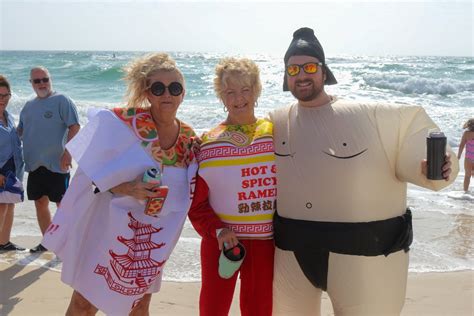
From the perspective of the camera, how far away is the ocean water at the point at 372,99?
17.0 ft

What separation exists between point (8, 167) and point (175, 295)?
1983 millimetres

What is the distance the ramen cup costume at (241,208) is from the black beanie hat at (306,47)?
41 cm

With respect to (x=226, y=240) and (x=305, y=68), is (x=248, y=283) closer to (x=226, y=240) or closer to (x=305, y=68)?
(x=226, y=240)

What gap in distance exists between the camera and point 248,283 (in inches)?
115

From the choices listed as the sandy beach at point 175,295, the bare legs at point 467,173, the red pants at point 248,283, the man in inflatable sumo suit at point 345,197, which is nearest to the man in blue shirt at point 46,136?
the sandy beach at point 175,295

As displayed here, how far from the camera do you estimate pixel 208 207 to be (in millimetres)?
2967

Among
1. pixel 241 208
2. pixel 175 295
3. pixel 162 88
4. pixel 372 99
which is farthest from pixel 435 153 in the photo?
pixel 372 99

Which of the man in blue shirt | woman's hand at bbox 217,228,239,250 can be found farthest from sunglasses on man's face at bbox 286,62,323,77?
the man in blue shirt

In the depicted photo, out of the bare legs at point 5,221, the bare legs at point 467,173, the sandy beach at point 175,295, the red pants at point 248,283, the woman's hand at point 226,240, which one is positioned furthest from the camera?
the bare legs at point 467,173

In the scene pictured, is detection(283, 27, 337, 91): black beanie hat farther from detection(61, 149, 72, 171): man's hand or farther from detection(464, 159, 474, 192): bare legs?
detection(464, 159, 474, 192): bare legs

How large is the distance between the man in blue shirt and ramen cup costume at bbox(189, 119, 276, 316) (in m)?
2.71

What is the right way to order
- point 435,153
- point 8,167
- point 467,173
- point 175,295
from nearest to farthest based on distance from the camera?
point 435,153 → point 175,295 → point 8,167 → point 467,173

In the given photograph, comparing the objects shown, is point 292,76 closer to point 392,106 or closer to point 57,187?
point 392,106

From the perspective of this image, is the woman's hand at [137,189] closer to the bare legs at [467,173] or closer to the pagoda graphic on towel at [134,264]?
the pagoda graphic on towel at [134,264]
